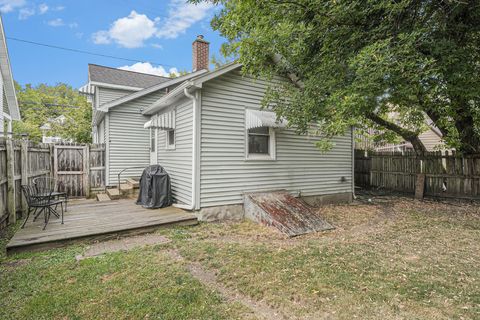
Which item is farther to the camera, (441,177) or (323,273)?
(441,177)

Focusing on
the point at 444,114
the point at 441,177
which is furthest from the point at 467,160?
the point at 444,114

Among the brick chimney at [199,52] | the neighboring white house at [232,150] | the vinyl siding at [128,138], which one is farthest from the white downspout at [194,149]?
the brick chimney at [199,52]

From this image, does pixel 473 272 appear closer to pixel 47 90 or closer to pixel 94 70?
pixel 94 70

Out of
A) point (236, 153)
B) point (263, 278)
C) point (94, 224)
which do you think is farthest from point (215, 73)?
→ point (263, 278)

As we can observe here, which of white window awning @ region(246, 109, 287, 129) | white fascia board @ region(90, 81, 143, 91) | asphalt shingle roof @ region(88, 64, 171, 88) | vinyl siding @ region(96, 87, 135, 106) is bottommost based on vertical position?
white window awning @ region(246, 109, 287, 129)

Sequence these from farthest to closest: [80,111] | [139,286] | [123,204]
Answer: [80,111], [123,204], [139,286]

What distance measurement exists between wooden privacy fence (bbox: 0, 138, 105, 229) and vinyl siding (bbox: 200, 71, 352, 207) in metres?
4.53

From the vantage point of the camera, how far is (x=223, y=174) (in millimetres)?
6965

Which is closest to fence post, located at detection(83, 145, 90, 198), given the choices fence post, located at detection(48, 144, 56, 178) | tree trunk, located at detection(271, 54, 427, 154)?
fence post, located at detection(48, 144, 56, 178)

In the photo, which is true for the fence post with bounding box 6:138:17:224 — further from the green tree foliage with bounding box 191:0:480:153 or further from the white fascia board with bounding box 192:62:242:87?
the green tree foliage with bounding box 191:0:480:153

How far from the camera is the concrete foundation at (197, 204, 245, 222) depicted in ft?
21.9

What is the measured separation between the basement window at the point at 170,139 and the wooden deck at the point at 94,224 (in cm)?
208

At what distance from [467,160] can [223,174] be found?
Answer: 8.66 m

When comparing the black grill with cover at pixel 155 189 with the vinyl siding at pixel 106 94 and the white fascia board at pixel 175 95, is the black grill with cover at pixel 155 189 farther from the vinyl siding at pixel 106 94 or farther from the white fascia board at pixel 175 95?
the vinyl siding at pixel 106 94
